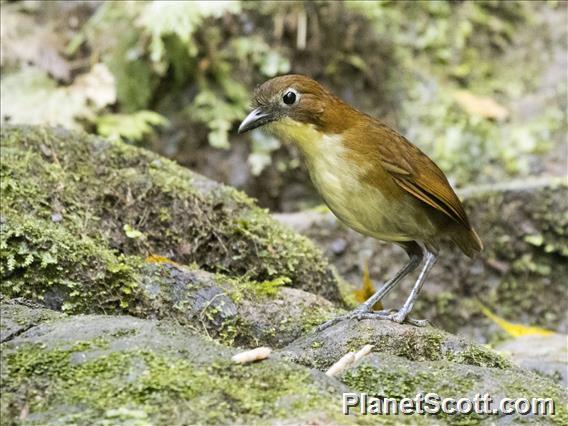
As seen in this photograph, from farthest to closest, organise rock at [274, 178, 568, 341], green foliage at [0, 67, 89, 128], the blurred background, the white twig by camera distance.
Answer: the blurred background
green foliage at [0, 67, 89, 128]
rock at [274, 178, 568, 341]
the white twig

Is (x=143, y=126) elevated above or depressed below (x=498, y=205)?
above

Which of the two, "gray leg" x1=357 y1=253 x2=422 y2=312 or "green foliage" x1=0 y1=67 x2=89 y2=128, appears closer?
"gray leg" x1=357 y1=253 x2=422 y2=312

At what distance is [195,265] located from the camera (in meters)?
4.13

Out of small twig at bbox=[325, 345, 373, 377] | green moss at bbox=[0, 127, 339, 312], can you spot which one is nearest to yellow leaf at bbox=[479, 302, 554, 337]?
green moss at bbox=[0, 127, 339, 312]

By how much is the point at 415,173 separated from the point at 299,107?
2.19ft

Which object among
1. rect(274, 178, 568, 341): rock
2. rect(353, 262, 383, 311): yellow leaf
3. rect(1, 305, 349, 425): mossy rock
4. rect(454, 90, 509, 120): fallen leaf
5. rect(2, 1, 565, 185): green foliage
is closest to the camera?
rect(1, 305, 349, 425): mossy rock

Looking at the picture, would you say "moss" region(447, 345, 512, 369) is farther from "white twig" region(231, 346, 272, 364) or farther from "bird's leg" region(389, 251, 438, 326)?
"white twig" region(231, 346, 272, 364)

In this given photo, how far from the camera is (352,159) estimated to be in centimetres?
384

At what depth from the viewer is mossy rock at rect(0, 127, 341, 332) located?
3.45 m

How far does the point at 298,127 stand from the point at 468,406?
1.73 m

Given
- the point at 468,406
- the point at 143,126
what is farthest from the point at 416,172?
the point at 143,126

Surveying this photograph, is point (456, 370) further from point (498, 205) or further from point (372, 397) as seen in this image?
point (498, 205)

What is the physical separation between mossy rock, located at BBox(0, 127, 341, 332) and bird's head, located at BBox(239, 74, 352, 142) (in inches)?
31.3

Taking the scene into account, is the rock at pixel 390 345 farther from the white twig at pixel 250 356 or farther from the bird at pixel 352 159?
the white twig at pixel 250 356
